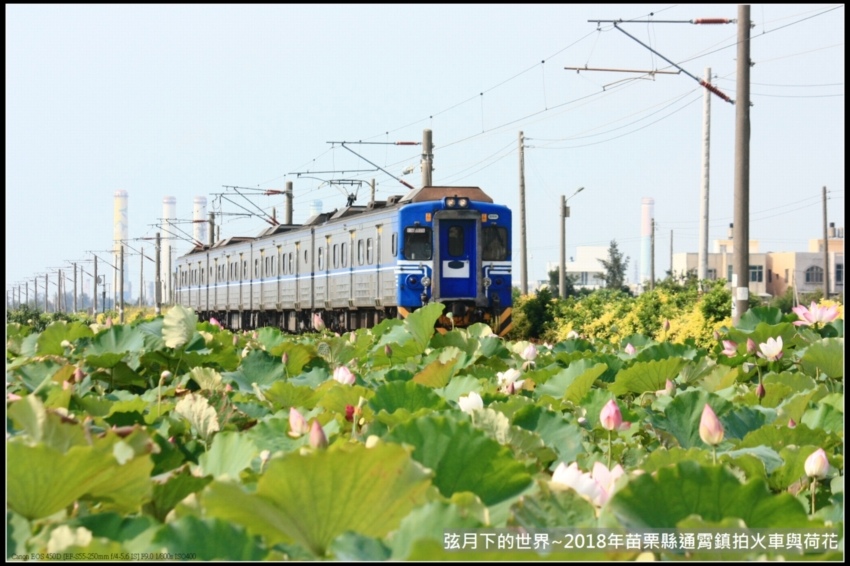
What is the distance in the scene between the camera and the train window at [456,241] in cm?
2109

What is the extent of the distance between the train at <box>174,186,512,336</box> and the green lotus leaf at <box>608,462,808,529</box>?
1784 centimetres

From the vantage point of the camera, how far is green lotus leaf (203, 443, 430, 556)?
1348 millimetres

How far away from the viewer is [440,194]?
21219 mm

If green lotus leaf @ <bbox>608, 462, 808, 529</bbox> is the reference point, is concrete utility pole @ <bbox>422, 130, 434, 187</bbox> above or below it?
above

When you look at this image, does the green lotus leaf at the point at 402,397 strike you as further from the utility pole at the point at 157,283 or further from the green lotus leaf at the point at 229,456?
the utility pole at the point at 157,283

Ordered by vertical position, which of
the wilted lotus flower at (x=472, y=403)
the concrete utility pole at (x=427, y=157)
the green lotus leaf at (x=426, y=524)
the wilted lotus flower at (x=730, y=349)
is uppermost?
the concrete utility pole at (x=427, y=157)

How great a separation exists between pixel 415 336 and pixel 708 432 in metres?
2.23

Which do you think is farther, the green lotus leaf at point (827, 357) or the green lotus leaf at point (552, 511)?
the green lotus leaf at point (827, 357)

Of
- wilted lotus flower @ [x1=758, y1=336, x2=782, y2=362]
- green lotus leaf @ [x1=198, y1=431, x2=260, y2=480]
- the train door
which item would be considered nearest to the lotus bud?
green lotus leaf @ [x1=198, y1=431, x2=260, y2=480]

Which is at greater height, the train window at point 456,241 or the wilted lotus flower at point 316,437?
the train window at point 456,241

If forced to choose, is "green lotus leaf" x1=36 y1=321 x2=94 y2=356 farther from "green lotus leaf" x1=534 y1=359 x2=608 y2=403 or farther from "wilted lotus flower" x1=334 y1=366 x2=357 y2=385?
"green lotus leaf" x1=534 y1=359 x2=608 y2=403

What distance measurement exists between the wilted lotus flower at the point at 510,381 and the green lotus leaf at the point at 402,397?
74 centimetres

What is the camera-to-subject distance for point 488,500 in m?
1.67

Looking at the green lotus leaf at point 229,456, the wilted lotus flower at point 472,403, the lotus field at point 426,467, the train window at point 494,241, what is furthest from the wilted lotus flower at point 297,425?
the train window at point 494,241
